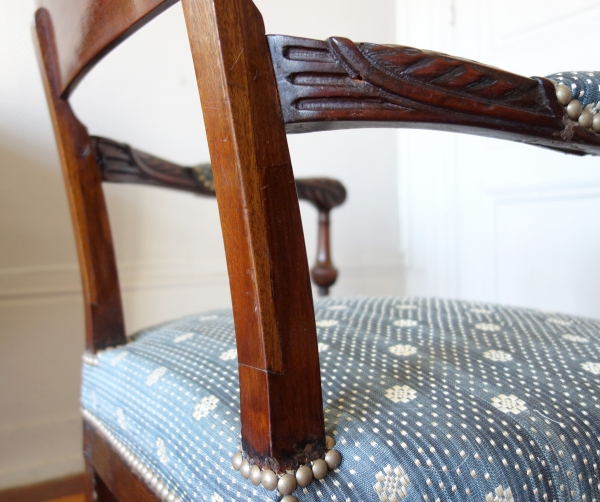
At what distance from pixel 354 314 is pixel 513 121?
0.32 metres

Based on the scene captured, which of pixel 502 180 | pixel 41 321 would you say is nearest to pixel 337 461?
pixel 41 321

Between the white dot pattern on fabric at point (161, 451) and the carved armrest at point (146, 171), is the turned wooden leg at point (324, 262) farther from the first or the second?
the white dot pattern on fabric at point (161, 451)

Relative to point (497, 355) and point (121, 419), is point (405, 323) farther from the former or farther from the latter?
point (121, 419)

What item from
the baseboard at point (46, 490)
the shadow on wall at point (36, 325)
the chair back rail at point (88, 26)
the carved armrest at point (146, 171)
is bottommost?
the baseboard at point (46, 490)

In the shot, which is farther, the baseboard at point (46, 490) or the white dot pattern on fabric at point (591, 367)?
the baseboard at point (46, 490)

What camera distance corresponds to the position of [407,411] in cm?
32

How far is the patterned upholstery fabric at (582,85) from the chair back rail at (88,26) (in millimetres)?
249

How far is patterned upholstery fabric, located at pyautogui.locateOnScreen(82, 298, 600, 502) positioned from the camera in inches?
11.5

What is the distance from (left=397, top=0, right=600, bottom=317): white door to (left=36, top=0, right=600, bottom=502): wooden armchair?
82 centimetres

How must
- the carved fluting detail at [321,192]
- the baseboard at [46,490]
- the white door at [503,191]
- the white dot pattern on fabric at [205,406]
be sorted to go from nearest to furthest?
the white dot pattern on fabric at [205,406] → the carved fluting detail at [321,192] → the baseboard at [46,490] → the white door at [503,191]

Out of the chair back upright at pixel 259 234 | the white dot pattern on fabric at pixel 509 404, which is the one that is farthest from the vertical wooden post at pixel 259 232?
the white dot pattern on fabric at pixel 509 404

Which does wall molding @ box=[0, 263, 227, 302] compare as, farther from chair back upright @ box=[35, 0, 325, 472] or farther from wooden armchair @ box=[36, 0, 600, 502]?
chair back upright @ box=[35, 0, 325, 472]

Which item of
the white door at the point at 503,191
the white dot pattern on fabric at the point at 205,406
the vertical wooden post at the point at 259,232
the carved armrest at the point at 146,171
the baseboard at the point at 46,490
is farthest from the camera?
the white door at the point at 503,191

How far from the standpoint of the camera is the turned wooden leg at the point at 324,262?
90 centimetres
